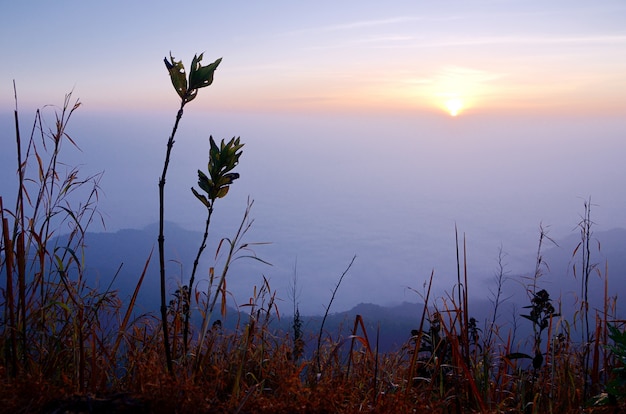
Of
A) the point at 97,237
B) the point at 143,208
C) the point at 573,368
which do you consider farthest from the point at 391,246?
the point at 573,368

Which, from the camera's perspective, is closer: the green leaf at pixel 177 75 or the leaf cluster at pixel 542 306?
the green leaf at pixel 177 75

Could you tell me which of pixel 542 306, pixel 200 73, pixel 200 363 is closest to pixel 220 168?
pixel 200 73

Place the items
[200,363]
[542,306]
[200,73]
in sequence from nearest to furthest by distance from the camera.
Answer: [200,73]
[200,363]
[542,306]

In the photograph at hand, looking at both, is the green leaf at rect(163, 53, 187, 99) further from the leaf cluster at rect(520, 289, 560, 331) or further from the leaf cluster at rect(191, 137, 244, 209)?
the leaf cluster at rect(520, 289, 560, 331)

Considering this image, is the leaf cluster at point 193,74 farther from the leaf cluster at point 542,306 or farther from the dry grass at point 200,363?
the leaf cluster at point 542,306

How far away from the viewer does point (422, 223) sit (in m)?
134

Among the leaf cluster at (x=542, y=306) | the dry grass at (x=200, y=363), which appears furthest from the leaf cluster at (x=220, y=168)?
the leaf cluster at (x=542, y=306)

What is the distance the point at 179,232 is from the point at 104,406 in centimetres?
9615

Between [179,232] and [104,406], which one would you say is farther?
[179,232]

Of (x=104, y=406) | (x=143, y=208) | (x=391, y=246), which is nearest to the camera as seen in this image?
(x=104, y=406)

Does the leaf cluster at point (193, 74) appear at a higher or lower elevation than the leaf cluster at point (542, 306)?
higher

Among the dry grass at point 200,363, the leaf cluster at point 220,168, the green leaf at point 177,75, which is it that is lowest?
the dry grass at point 200,363

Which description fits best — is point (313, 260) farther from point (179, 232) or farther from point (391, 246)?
point (179, 232)

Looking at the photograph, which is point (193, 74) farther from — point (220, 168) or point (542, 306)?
point (542, 306)
